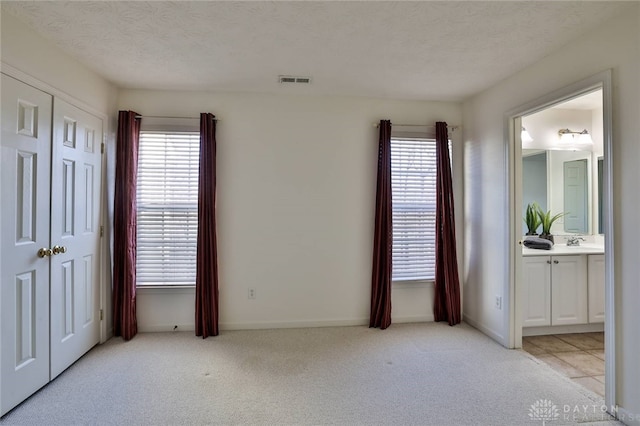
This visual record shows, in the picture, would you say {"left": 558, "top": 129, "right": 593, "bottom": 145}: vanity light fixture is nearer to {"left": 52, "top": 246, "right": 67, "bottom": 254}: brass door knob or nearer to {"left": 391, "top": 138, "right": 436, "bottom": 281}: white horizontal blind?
{"left": 391, "top": 138, "right": 436, "bottom": 281}: white horizontal blind

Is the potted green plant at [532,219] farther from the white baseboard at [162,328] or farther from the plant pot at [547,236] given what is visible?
the white baseboard at [162,328]

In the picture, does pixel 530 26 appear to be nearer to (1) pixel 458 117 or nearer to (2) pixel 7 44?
(1) pixel 458 117

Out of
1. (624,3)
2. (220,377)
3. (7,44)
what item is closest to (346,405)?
(220,377)

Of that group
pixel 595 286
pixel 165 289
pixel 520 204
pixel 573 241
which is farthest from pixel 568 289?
pixel 165 289

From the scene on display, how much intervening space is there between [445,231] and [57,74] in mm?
3815

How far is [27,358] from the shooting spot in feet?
6.95

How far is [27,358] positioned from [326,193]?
2.74m

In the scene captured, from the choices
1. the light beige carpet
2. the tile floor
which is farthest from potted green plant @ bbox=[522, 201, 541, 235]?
the light beige carpet

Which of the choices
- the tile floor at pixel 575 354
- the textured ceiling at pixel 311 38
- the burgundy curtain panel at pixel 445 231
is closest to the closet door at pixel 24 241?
the textured ceiling at pixel 311 38

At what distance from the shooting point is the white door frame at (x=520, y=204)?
6.54 feet

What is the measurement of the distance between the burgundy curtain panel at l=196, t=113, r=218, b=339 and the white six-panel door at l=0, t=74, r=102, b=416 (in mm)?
916

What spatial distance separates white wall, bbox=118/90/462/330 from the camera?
3.31 metres

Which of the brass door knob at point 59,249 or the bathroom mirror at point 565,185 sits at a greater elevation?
the bathroom mirror at point 565,185

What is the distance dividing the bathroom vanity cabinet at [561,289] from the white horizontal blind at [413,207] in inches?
37.8
